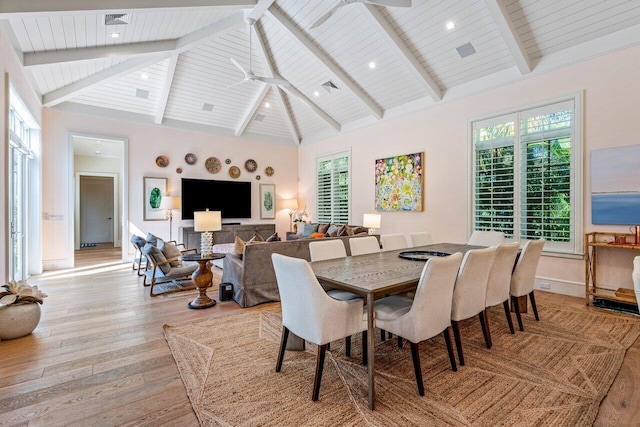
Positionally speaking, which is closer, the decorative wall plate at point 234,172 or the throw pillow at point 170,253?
the throw pillow at point 170,253

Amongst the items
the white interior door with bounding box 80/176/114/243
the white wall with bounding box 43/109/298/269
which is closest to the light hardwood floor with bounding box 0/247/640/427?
the white wall with bounding box 43/109/298/269

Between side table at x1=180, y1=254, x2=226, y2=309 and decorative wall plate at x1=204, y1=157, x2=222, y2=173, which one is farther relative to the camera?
decorative wall plate at x1=204, y1=157, x2=222, y2=173

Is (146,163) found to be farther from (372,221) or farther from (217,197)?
(372,221)

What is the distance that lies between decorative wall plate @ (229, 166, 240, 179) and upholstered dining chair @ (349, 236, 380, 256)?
5749 mm

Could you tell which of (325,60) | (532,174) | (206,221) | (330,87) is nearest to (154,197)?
(206,221)

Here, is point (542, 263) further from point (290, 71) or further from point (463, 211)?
point (290, 71)

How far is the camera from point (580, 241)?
418 cm

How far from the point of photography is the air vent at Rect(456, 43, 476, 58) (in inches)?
184

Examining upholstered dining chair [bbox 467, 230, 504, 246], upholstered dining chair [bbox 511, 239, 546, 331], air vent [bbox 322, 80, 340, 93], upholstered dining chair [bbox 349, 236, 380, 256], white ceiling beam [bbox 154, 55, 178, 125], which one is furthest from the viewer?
air vent [bbox 322, 80, 340, 93]

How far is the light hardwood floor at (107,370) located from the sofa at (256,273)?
0.25m

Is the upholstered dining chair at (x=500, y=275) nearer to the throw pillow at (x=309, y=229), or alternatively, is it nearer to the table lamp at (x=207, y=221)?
the table lamp at (x=207, y=221)

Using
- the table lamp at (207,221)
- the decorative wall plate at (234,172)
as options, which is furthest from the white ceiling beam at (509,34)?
the decorative wall plate at (234,172)

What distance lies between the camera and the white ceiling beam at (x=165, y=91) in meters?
5.80

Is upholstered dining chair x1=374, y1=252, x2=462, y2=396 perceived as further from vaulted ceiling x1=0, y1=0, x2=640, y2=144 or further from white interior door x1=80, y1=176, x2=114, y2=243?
white interior door x1=80, y1=176, x2=114, y2=243
